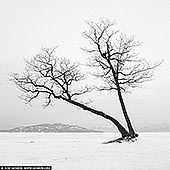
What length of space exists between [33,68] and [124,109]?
284 inches

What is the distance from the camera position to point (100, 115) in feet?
60.5

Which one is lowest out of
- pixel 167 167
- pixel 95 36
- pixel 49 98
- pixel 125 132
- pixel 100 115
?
pixel 167 167

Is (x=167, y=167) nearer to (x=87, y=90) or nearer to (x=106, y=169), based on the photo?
(x=106, y=169)

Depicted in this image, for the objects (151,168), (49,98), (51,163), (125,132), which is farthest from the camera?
(49,98)

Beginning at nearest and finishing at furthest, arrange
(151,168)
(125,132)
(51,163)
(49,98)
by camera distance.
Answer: (151,168), (51,163), (125,132), (49,98)

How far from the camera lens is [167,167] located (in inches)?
319

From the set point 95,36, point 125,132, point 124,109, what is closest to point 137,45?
point 95,36

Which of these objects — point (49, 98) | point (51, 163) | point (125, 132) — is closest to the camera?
point (51, 163)

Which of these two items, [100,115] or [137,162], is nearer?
[137,162]

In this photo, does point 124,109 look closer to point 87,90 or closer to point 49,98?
point 87,90

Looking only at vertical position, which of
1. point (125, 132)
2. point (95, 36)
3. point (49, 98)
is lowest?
point (125, 132)

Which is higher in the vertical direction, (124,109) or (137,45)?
(137,45)

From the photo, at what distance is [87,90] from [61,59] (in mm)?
2994

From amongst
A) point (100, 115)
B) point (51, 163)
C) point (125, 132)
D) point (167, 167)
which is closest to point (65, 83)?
point (100, 115)
